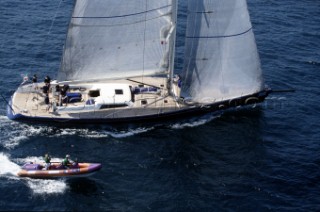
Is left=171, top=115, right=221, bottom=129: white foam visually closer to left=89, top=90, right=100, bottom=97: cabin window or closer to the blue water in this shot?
the blue water

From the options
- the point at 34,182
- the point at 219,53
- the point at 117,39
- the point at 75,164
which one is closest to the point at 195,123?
the point at 219,53

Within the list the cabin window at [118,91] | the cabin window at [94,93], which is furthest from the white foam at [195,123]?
the cabin window at [94,93]

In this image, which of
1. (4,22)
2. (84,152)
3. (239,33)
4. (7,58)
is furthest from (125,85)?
(4,22)

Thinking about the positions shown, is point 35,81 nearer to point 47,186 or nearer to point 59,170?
point 59,170

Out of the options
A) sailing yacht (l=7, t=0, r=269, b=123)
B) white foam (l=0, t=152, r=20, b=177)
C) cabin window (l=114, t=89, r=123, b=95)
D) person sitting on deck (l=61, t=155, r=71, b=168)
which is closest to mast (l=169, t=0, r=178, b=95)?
sailing yacht (l=7, t=0, r=269, b=123)

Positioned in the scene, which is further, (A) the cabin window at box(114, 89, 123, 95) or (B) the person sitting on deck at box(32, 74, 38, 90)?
(B) the person sitting on deck at box(32, 74, 38, 90)

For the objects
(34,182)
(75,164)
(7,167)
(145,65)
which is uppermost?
(145,65)
